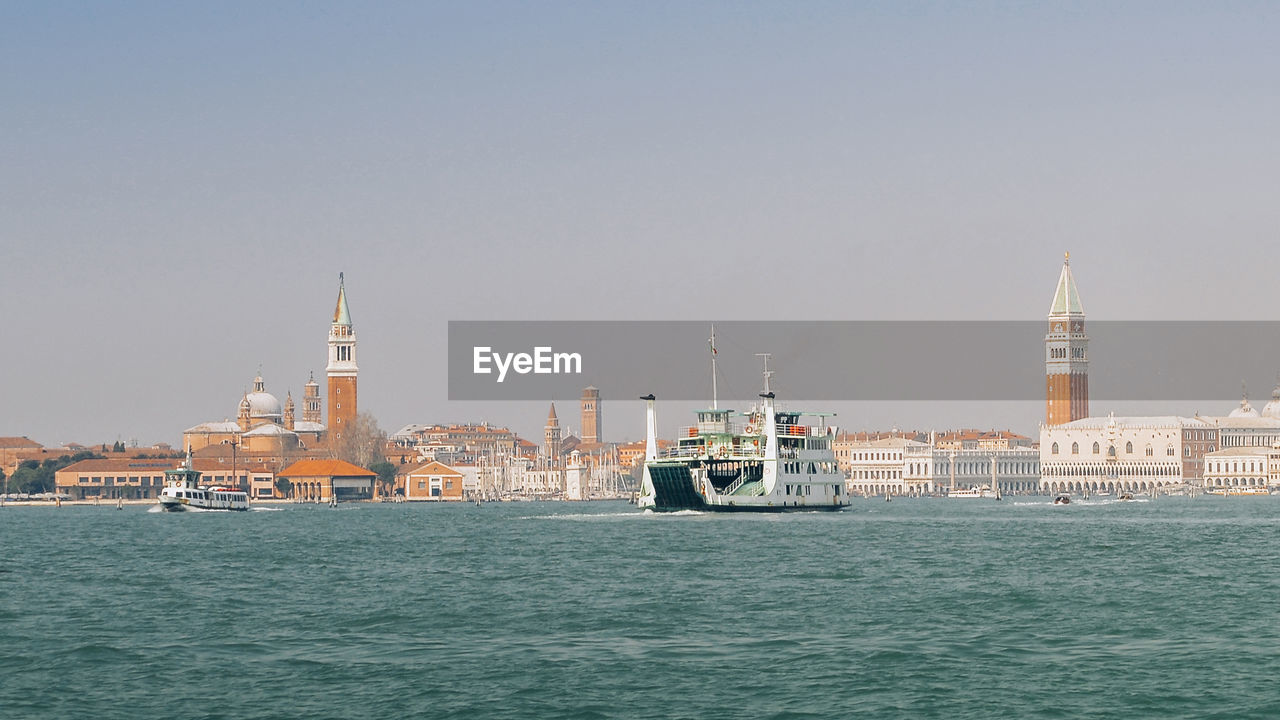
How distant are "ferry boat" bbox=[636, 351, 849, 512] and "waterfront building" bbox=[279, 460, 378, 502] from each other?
81.3 m

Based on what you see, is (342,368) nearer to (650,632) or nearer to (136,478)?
(136,478)

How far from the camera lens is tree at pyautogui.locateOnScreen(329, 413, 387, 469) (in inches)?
6988

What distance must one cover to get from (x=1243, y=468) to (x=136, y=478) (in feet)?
377

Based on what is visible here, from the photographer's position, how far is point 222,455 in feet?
600

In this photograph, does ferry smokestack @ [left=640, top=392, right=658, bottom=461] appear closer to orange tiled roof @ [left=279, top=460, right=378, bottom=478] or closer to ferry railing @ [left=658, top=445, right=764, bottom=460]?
ferry railing @ [left=658, top=445, right=764, bottom=460]

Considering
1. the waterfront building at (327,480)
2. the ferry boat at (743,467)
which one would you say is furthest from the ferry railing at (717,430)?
the waterfront building at (327,480)

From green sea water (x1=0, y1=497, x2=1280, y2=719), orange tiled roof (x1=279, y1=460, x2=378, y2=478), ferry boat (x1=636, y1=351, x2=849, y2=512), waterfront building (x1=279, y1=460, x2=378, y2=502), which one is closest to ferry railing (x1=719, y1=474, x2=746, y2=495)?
ferry boat (x1=636, y1=351, x2=849, y2=512)

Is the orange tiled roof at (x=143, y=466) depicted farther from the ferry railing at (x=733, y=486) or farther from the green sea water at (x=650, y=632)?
the green sea water at (x=650, y=632)

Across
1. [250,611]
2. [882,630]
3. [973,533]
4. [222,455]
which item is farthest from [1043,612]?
[222,455]

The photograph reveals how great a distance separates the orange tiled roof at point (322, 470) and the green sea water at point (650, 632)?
111676mm

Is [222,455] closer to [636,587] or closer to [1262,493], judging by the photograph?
[1262,493]

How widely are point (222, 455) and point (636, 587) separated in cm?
15271

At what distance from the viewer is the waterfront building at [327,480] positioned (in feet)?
534

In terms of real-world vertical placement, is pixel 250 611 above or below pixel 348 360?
below
